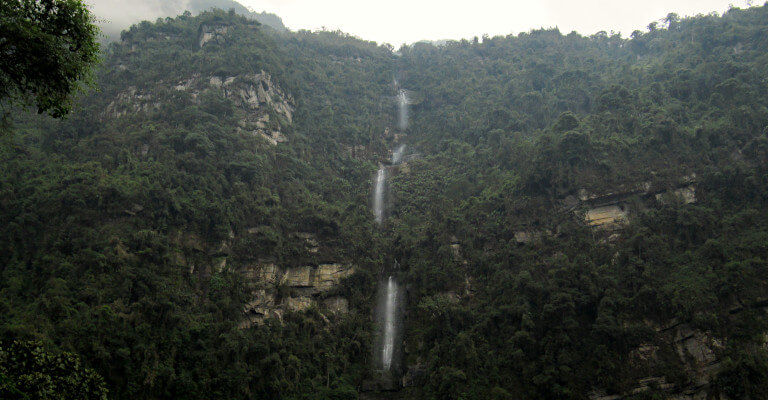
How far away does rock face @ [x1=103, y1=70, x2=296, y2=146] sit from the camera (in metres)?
36.1

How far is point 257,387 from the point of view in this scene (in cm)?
2227

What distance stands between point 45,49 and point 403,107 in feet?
157

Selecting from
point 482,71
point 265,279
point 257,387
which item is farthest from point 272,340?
point 482,71

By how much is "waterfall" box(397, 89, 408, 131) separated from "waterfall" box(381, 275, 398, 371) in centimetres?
2574

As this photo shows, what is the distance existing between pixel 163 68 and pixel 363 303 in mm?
26633

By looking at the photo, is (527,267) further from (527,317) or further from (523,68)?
(523,68)

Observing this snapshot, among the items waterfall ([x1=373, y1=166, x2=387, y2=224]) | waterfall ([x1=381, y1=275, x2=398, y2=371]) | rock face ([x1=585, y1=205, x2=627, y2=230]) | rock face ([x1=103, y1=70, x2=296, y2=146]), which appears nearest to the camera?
waterfall ([x1=381, y1=275, x2=398, y2=371])

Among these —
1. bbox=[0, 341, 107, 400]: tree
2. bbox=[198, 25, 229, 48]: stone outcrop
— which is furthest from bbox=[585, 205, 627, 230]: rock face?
bbox=[198, 25, 229, 48]: stone outcrop

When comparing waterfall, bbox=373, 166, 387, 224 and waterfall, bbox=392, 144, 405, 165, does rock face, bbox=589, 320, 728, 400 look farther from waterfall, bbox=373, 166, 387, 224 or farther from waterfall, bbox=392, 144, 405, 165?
waterfall, bbox=392, 144, 405, 165

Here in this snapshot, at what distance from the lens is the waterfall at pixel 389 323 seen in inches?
1046

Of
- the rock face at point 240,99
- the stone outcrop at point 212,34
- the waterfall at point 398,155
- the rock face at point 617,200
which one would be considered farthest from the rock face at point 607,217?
the stone outcrop at point 212,34

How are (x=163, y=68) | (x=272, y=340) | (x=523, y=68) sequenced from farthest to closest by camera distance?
(x=523, y=68) → (x=163, y=68) → (x=272, y=340)

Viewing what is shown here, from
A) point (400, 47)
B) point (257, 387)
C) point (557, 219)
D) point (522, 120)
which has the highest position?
point (400, 47)

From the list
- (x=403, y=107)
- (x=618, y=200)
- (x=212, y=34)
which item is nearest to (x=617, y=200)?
(x=618, y=200)
